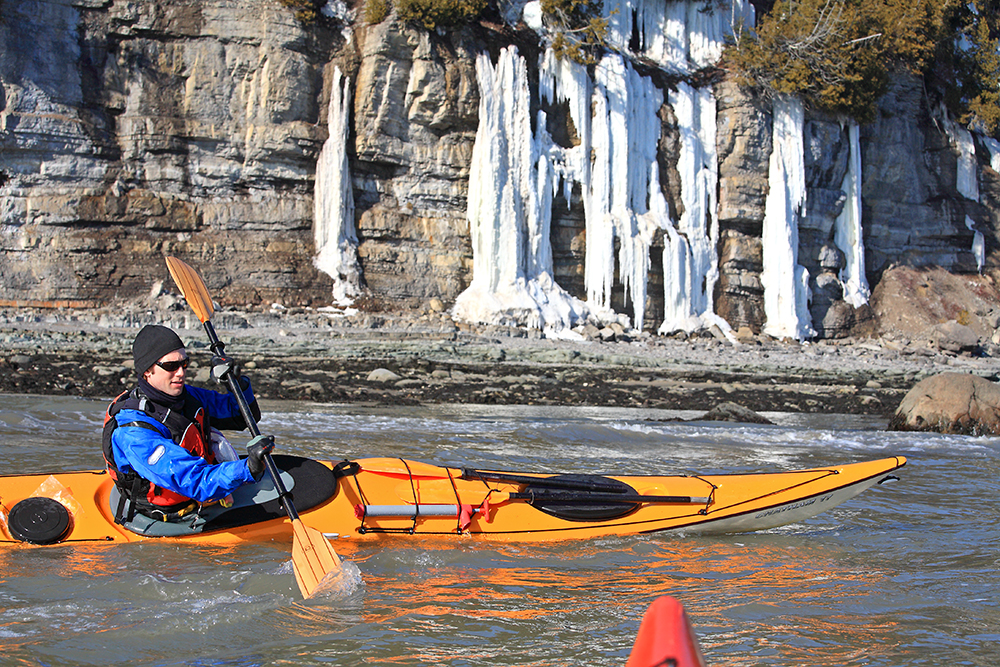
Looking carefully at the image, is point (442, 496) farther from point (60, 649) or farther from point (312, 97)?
point (312, 97)

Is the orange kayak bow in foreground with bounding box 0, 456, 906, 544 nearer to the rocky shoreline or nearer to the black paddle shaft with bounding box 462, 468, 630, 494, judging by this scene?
the black paddle shaft with bounding box 462, 468, 630, 494

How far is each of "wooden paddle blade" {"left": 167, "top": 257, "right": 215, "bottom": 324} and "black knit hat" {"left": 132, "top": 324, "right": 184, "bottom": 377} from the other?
1665mm

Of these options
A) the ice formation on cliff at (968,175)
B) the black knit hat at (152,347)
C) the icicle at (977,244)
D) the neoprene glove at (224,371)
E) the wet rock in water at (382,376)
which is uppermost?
the ice formation on cliff at (968,175)

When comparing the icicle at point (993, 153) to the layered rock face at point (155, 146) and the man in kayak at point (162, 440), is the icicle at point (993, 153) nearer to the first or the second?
the layered rock face at point (155, 146)

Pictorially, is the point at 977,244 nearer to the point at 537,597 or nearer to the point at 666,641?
the point at 537,597

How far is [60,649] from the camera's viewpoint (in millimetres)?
2822

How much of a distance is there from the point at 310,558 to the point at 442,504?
0.85 metres

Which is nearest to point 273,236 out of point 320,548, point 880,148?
point 320,548

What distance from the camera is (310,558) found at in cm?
357

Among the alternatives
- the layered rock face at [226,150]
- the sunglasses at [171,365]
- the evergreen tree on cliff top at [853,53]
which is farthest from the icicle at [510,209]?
the sunglasses at [171,365]

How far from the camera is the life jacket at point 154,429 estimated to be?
11.3 feet

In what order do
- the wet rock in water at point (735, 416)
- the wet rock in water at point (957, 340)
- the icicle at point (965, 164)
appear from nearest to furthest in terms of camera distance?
the wet rock in water at point (735, 416) → the wet rock in water at point (957, 340) → the icicle at point (965, 164)

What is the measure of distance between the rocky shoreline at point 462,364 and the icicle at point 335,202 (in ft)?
4.58

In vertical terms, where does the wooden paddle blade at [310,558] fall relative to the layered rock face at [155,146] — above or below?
below
